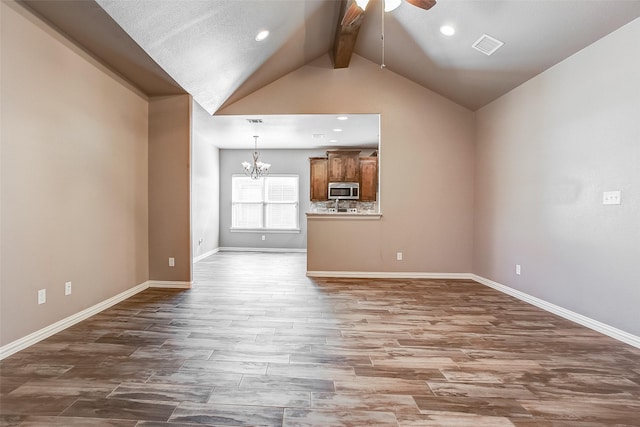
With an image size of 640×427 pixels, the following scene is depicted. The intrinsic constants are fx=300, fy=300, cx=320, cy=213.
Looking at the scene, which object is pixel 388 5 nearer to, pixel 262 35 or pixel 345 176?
pixel 262 35

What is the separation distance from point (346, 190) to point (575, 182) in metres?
4.91

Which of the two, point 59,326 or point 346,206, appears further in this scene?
point 346,206

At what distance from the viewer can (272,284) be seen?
439cm

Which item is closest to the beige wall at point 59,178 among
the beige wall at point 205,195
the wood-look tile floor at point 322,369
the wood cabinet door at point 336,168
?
the wood-look tile floor at point 322,369

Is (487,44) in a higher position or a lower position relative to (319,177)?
higher

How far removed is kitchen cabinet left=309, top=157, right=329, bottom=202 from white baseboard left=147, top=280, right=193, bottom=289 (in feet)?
13.7

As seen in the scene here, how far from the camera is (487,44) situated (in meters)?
3.33

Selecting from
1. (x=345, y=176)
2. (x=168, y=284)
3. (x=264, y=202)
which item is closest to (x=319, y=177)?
(x=345, y=176)

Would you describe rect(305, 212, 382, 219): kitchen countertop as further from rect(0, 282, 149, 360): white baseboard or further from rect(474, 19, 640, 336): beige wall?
rect(0, 282, 149, 360): white baseboard

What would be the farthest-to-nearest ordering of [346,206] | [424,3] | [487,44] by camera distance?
1. [346,206]
2. [487,44]
3. [424,3]

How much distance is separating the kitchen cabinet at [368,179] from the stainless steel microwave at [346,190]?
0.13 meters

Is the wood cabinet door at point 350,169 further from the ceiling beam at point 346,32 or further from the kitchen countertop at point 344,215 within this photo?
the ceiling beam at point 346,32

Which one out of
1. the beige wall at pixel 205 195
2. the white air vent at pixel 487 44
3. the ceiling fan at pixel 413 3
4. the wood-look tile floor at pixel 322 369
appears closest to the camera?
the wood-look tile floor at pixel 322 369

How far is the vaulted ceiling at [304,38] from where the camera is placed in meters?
2.53
